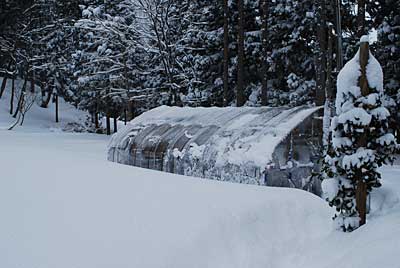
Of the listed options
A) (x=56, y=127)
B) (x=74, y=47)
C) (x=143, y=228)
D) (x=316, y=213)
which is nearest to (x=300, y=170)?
(x=316, y=213)

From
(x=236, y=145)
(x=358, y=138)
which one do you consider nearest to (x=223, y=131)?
(x=236, y=145)

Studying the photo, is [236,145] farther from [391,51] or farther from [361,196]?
[391,51]

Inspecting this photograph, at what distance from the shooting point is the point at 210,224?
4359mm

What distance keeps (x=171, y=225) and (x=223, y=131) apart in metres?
4.45

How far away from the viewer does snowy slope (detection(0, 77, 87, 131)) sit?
26.1 m

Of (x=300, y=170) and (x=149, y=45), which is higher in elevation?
(x=149, y=45)

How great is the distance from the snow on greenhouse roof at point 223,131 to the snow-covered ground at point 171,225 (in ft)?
4.44

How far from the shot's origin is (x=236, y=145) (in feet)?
25.3

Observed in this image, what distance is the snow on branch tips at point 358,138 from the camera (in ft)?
15.0

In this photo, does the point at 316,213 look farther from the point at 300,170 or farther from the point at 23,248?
the point at 23,248

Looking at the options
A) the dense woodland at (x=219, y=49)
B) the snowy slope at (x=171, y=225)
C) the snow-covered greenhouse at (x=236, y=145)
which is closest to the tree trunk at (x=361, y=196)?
the snowy slope at (x=171, y=225)

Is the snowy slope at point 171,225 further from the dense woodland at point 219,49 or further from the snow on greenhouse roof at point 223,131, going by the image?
the dense woodland at point 219,49

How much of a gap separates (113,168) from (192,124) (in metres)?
2.90

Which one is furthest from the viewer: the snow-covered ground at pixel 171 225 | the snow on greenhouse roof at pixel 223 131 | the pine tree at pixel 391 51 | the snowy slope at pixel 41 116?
the snowy slope at pixel 41 116
